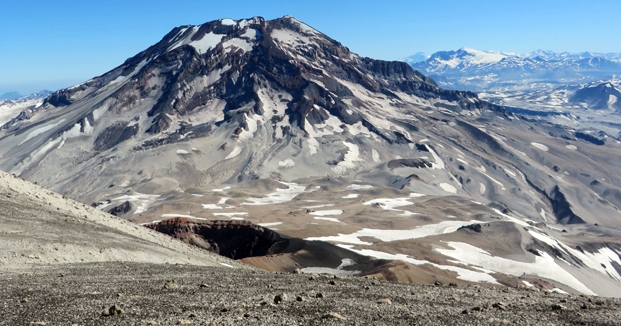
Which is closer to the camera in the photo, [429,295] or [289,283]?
[429,295]

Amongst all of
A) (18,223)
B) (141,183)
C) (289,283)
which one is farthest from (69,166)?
(289,283)

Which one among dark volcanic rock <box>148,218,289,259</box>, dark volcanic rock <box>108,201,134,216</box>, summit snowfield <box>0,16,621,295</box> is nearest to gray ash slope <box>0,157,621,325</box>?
summit snowfield <box>0,16,621,295</box>

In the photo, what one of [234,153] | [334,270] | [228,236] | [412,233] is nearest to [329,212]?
[412,233]

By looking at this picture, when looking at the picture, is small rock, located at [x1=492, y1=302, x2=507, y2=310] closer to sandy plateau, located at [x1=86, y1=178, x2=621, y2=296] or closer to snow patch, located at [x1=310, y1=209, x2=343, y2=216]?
sandy plateau, located at [x1=86, y1=178, x2=621, y2=296]

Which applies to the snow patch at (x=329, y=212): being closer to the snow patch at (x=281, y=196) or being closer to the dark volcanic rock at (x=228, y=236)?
the snow patch at (x=281, y=196)

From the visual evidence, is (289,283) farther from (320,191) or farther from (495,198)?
(495,198)

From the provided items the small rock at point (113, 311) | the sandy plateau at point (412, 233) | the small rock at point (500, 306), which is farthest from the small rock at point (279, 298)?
the sandy plateau at point (412, 233)

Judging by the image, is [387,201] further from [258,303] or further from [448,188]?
[258,303]

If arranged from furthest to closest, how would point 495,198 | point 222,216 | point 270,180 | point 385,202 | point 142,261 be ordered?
point 495,198, point 270,180, point 385,202, point 222,216, point 142,261
